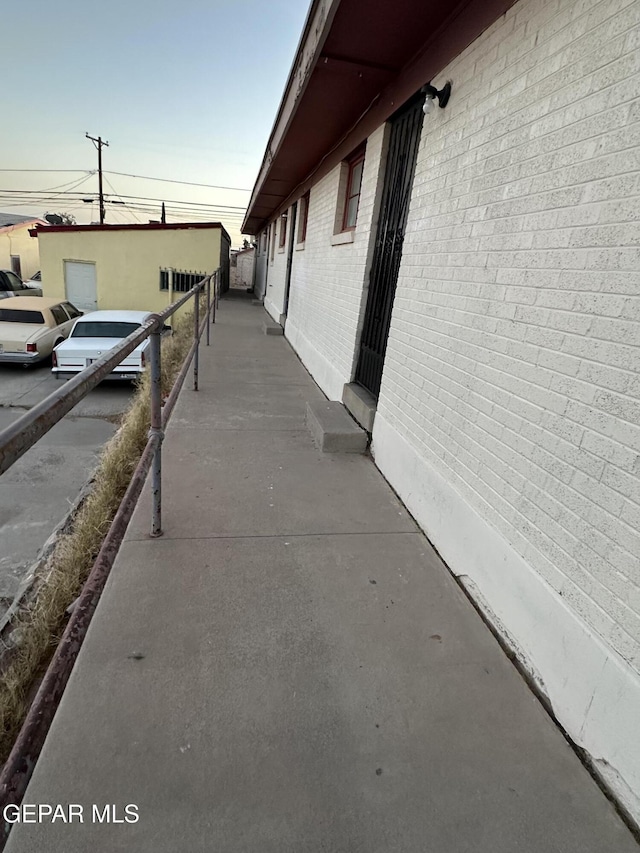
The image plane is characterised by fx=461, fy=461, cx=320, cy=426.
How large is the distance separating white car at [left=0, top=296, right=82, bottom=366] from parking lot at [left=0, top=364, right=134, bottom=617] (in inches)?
36.2

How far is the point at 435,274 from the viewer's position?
9.72 feet

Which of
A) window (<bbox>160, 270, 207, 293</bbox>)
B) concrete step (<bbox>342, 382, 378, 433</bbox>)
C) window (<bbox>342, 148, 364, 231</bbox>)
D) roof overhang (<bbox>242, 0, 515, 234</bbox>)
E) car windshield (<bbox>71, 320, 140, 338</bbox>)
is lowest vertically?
car windshield (<bbox>71, 320, 140, 338</bbox>)

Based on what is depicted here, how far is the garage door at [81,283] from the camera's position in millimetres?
18359

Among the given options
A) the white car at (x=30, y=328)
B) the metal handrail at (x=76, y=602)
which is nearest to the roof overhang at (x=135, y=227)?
the white car at (x=30, y=328)

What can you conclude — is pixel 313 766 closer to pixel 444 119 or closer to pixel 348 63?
pixel 444 119

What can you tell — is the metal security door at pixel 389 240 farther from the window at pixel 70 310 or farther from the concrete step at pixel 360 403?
the window at pixel 70 310

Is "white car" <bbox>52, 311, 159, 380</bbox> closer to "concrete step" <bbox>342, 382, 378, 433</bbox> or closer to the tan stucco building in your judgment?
"concrete step" <bbox>342, 382, 378, 433</bbox>

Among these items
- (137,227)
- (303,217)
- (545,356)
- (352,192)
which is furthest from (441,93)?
(137,227)

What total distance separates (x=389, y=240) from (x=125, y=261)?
667 inches

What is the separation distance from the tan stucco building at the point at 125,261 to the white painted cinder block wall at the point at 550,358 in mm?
16276

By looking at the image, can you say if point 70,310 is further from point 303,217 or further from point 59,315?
point 303,217

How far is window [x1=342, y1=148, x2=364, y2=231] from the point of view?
5.48 meters

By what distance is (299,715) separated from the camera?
5.40 feet

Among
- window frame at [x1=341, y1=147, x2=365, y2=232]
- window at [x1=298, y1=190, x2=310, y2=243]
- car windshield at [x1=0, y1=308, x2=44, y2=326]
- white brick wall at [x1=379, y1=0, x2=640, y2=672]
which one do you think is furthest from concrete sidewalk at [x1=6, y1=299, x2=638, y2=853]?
car windshield at [x1=0, y1=308, x2=44, y2=326]
